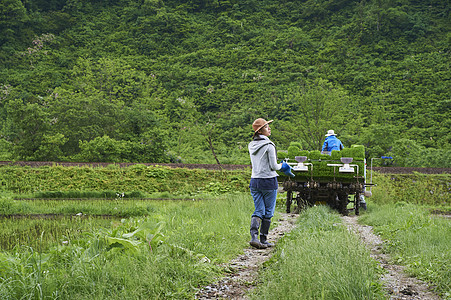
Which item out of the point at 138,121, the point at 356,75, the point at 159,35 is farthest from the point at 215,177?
the point at 159,35

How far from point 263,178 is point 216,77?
4978 cm

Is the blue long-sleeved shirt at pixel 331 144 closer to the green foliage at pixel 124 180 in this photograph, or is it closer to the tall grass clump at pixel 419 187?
the tall grass clump at pixel 419 187

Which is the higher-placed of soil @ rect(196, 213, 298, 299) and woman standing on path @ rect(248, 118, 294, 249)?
woman standing on path @ rect(248, 118, 294, 249)

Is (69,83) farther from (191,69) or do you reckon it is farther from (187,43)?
(187,43)

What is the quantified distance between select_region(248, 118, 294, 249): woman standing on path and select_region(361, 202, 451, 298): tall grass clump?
81.0 inches

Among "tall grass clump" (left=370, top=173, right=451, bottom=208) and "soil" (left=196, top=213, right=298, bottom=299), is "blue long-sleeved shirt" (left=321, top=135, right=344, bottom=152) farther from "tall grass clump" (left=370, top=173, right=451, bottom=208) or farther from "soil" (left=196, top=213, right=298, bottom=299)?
"tall grass clump" (left=370, top=173, right=451, bottom=208)

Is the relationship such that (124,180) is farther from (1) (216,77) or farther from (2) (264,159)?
(1) (216,77)

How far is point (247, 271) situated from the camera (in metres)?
5.47

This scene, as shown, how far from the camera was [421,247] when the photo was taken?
6.30m

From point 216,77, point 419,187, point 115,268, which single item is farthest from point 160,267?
point 216,77

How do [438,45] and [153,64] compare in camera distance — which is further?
[153,64]

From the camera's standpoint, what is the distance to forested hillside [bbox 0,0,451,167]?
3297 centimetres

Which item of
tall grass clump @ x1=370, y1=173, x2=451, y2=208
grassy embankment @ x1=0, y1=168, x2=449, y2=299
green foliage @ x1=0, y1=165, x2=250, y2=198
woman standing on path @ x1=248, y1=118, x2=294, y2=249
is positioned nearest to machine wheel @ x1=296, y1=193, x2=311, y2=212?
woman standing on path @ x1=248, y1=118, x2=294, y2=249

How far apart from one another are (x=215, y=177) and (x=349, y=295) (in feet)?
65.9
